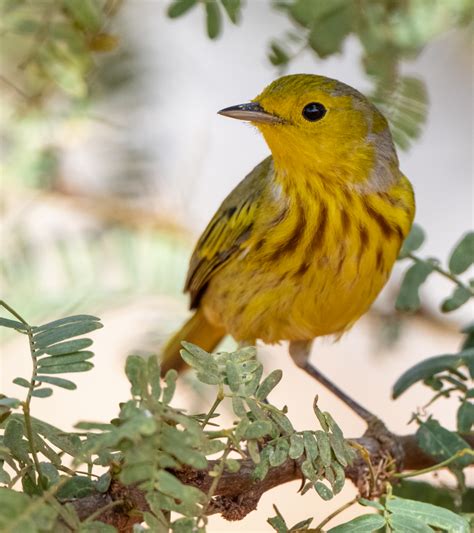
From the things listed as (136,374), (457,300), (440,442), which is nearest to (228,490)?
(136,374)

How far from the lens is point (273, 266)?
3.01 m

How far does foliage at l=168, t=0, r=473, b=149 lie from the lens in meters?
2.68

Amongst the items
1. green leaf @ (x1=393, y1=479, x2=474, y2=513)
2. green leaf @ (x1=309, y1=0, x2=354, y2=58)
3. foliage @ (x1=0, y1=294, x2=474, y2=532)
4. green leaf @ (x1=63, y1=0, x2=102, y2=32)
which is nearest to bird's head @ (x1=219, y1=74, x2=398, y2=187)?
green leaf @ (x1=309, y1=0, x2=354, y2=58)

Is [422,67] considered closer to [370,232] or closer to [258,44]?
A: [258,44]

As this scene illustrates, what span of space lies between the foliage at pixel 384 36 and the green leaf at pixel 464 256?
0.60 metres

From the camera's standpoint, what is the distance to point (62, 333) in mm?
1702

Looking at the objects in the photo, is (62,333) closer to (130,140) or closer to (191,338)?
(130,140)

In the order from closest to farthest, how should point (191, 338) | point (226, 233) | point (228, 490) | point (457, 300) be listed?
point (228, 490) < point (457, 300) < point (226, 233) < point (191, 338)

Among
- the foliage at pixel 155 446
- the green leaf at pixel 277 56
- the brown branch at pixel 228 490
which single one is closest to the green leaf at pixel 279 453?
the foliage at pixel 155 446

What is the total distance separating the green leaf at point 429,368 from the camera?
2.33m

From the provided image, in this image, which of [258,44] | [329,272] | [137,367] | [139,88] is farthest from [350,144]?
[258,44]

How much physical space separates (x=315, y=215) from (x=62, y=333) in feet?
4.54

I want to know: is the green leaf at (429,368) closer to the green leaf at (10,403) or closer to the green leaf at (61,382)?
the green leaf at (61,382)

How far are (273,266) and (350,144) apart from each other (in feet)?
1.53
